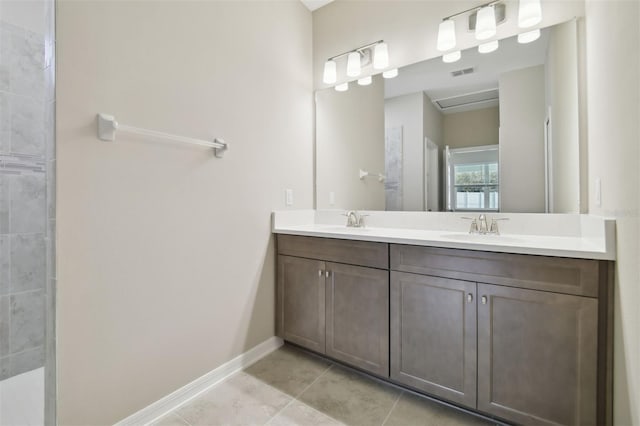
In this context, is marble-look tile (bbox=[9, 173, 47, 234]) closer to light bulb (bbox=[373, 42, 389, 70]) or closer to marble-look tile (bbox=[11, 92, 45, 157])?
marble-look tile (bbox=[11, 92, 45, 157])

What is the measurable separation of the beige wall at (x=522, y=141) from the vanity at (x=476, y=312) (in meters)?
0.12

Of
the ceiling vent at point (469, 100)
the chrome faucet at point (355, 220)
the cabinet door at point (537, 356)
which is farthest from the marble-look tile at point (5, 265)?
the ceiling vent at point (469, 100)

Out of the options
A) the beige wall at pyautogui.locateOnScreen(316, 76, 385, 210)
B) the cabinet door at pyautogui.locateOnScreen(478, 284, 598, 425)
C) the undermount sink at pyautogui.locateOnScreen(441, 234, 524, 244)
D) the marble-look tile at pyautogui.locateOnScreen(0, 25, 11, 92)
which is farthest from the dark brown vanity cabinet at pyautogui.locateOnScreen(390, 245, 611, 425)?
the marble-look tile at pyautogui.locateOnScreen(0, 25, 11, 92)

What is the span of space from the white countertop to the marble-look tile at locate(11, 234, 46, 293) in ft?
4.57

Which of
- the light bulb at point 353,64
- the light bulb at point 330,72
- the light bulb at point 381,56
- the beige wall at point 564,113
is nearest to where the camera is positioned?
the beige wall at point 564,113

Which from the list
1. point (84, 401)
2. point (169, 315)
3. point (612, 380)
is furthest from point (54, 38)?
point (612, 380)

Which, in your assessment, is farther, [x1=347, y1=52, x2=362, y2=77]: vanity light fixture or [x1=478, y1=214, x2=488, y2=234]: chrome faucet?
[x1=347, y1=52, x2=362, y2=77]: vanity light fixture

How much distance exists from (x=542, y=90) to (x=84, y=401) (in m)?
2.62

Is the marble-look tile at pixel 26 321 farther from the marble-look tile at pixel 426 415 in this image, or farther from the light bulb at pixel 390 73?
the light bulb at pixel 390 73

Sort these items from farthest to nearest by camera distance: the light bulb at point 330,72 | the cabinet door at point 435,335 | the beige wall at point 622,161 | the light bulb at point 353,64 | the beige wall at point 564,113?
the light bulb at point 330,72 → the light bulb at point 353,64 → the beige wall at point 564,113 → the cabinet door at point 435,335 → the beige wall at point 622,161

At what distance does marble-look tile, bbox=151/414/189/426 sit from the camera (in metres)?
1.38

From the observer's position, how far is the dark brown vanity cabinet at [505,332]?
3.64 feet

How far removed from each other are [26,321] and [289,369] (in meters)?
1.57

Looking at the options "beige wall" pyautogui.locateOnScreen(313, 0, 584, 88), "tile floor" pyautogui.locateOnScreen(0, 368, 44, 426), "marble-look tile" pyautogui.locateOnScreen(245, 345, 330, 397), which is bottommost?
"marble-look tile" pyautogui.locateOnScreen(245, 345, 330, 397)
